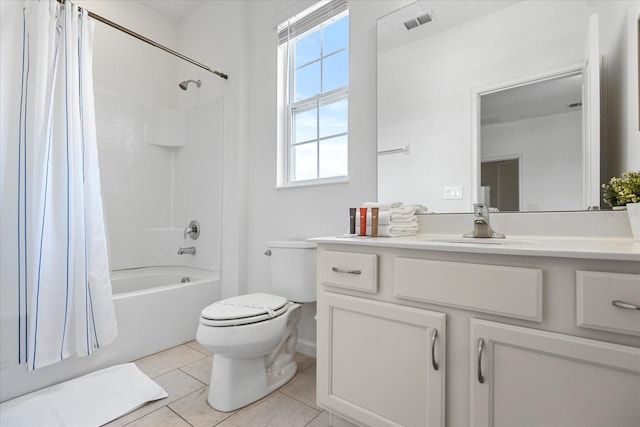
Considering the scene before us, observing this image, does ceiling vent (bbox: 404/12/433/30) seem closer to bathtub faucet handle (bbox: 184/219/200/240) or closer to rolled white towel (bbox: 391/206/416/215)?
rolled white towel (bbox: 391/206/416/215)

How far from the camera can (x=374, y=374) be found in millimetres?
1075

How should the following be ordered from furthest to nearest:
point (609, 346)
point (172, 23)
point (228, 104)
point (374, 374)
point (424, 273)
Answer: point (172, 23), point (228, 104), point (374, 374), point (424, 273), point (609, 346)

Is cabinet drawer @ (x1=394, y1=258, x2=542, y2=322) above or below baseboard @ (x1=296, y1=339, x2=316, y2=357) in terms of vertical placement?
above

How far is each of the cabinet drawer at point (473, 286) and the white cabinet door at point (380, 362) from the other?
69 mm

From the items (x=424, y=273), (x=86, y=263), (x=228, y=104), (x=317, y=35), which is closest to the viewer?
(x=424, y=273)

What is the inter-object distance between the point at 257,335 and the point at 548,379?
110cm

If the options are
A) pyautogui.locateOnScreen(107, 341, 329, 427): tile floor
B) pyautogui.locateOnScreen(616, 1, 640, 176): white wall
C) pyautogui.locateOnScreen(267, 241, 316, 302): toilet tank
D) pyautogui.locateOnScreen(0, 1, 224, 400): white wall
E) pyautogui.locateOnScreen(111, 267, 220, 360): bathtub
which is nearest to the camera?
pyautogui.locateOnScreen(616, 1, 640, 176): white wall

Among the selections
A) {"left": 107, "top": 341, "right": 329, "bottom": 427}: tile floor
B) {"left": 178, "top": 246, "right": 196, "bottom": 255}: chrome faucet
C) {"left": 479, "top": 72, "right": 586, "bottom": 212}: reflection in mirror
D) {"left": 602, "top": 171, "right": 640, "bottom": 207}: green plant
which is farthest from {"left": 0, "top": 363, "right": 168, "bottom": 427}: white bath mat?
{"left": 602, "top": 171, "right": 640, "bottom": 207}: green plant

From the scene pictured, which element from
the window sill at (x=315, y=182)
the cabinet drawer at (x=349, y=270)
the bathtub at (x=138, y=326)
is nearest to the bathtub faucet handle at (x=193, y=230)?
the bathtub at (x=138, y=326)

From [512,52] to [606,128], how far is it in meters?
0.49

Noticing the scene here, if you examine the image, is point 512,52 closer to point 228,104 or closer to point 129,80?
point 228,104

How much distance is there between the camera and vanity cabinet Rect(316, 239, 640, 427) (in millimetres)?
714

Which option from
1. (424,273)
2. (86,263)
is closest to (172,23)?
(86,263)

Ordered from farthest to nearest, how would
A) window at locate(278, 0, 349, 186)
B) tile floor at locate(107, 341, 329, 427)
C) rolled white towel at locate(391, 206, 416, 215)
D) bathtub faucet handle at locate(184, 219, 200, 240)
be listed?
bathtub faucet handle at locate(184, 219, 200, 240) → window at locate(278, 0, 349, 186) → rolled white towel at locate(391, 206, 416, 215) → tile floor at locate(107, 341, 329, 427)
